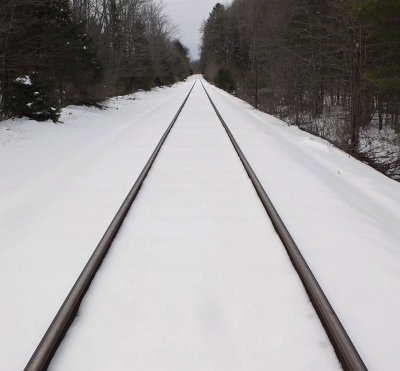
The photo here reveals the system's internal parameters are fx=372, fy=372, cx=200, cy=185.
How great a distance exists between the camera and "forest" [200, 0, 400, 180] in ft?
40.0

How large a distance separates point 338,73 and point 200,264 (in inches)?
796

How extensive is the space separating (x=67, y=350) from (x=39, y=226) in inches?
97.8

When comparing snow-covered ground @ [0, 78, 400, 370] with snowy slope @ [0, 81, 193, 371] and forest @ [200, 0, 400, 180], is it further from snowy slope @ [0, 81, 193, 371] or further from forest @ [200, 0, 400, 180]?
forest @ [200, 0, 400, 180]

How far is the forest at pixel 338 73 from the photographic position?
480 inches

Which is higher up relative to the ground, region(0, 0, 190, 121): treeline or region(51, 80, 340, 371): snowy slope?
region(0, 0, 190, 121): treeline

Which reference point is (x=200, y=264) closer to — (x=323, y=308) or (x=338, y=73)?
(x=323, y=308)

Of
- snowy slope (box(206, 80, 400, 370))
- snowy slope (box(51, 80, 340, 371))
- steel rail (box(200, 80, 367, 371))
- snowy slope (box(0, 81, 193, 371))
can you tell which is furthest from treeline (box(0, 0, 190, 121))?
steel rail (box(200, 80, 367, 371))

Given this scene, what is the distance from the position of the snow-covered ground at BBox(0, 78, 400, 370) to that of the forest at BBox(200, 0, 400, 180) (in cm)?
604

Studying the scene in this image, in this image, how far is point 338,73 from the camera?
20891 millimetres

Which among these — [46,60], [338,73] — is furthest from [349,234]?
[338,73]

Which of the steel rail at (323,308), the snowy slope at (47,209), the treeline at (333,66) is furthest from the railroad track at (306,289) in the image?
the treeline at (333,66)

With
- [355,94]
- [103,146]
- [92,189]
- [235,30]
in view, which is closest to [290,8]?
[355,94]

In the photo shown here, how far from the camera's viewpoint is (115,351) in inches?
99.5

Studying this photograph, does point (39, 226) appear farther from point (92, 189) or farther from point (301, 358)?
point (301, 358)
